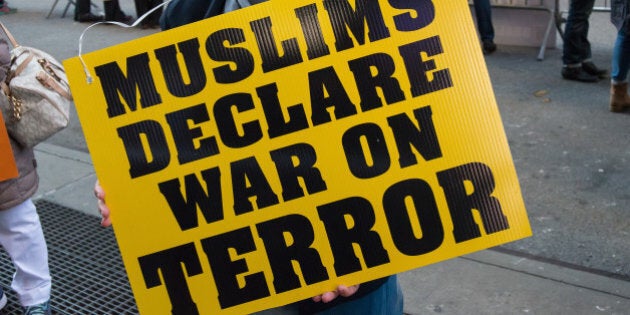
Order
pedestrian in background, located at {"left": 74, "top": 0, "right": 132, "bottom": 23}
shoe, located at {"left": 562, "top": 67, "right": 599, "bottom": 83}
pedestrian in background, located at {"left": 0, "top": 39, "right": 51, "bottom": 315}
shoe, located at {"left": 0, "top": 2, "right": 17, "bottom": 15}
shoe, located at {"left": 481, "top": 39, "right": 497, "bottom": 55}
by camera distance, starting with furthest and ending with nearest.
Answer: shoe, located at {"left": 0, "top": 2, "right": 17, "bottom": 15} < pedestrian in background, located at {"left": 74, "top": 0, "right": 132, "bottom": 23} < shoe, located at {"left": 481, "top": 39, "right": 497, "bottom": 55} < shoe, located at {"left": 562, "top": 67, "right": 599, "bottom": 83} < pedestrian in background, located at {"left": 0, "top": 39, "right": 51, "bottom": 315}

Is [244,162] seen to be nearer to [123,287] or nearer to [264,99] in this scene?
[264,99]

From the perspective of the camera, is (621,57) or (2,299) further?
(621,57)

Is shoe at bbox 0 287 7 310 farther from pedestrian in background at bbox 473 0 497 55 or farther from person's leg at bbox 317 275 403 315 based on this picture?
pedestrian in background at bbox 473 0 497 55

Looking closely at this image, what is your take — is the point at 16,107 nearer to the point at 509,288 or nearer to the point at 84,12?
the point at 509,288

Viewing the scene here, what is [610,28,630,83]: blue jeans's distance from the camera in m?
5.95

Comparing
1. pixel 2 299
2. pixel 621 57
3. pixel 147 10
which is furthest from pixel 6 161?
pixel 147 10

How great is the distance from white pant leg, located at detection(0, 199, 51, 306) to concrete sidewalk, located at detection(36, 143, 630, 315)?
1.77m

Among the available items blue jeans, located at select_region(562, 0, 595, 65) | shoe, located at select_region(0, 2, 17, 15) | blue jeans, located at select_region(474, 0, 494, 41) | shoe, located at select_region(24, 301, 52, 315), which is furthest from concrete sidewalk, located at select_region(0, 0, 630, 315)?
shoe, located at select_region(0, 2, 17, 15)

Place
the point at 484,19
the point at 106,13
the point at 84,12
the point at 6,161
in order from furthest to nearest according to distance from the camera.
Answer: the point at 84,12
the point at 106,13
the point at 484,19
the point at 6,161

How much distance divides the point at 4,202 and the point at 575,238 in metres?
2.97

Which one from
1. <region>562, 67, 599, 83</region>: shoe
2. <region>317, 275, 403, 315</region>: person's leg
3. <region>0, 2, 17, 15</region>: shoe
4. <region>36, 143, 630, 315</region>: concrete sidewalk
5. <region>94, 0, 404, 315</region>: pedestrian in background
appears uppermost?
<region>94, 0, 404, 315</region>: pedestrian in background

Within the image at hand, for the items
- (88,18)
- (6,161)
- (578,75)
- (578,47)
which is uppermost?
(6,161)

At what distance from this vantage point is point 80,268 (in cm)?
450

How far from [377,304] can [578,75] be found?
5.29m
